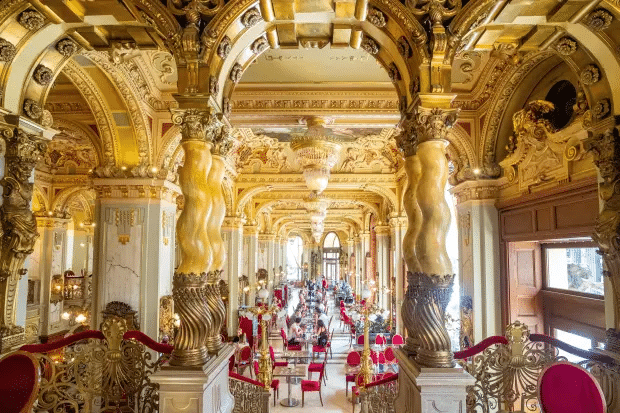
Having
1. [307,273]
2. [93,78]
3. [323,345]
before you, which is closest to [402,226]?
[323,345]

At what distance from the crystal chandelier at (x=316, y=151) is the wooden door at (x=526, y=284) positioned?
3.70 metres

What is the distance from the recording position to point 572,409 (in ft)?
10.4

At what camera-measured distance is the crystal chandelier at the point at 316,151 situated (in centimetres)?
805

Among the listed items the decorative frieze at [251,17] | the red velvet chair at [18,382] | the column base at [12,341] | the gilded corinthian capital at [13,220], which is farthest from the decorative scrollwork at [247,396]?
the decorative frieze at [251,17]

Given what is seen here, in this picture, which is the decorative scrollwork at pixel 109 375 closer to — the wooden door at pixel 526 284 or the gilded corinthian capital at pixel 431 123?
the gilded corinthian capital at pixel 431 123

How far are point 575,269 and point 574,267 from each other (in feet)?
0.13

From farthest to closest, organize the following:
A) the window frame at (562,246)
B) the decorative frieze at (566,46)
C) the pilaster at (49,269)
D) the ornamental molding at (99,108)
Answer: the pilaster at (49,269) < the ornamental molding at (99,108) < the window frame at (562,246) < the decorative frieze at (566,46)

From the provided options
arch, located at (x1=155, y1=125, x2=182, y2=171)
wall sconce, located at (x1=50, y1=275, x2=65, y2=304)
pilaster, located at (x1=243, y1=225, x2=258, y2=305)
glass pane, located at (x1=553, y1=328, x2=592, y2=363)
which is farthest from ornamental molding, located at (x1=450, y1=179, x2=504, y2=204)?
wall sconce, located at (x1=50, y1=275, x2=65, y2=304)

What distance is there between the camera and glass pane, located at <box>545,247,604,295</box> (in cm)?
587

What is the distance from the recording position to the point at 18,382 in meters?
3.45

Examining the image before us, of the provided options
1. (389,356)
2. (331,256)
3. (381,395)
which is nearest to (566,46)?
(381,395)

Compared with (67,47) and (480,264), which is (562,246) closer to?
(480,264)

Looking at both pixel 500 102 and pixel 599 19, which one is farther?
pixel 500 102

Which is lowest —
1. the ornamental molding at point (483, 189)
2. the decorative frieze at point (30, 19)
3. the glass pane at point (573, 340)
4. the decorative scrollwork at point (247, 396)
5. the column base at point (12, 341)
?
the decorative scrollwork at point (247, 396)
